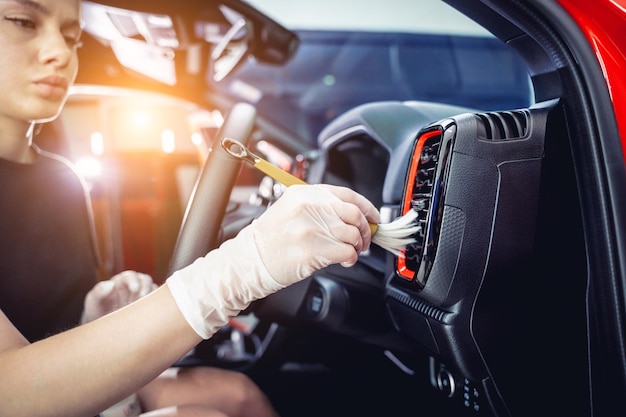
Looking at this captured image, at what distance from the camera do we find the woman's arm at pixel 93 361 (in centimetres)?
64

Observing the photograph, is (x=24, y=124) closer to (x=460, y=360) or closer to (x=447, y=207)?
(x=447, y=207)

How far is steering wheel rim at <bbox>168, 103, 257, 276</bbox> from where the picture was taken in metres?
0.94

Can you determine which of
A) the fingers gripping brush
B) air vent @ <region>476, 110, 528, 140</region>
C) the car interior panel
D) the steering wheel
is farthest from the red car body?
the steering wheel

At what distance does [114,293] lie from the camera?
1.10 metres

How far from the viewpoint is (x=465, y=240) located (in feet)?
2.57

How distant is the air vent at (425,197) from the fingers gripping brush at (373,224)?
0.03 meters

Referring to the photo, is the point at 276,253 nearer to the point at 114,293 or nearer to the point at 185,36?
the point at 114,293

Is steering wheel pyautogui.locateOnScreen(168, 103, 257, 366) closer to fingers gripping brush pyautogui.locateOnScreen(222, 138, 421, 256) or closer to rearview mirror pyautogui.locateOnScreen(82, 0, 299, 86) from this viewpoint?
fingers gripping brush pyautogui.locateOnScreen(222, 138, 421, 256)

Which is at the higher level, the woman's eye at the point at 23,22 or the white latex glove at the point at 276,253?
the woman's eye at the point at 23,22

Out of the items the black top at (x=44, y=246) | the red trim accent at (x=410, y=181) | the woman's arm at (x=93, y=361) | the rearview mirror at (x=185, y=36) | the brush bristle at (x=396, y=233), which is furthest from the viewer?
the rearview mirror at (x=185, y=36)

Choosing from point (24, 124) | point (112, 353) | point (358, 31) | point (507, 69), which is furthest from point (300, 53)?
point (112, 353)

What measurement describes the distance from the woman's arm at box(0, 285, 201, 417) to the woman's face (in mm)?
→ 499

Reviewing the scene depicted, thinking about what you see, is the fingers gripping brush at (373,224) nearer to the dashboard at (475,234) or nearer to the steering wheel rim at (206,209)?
the dashboard at (475,234)

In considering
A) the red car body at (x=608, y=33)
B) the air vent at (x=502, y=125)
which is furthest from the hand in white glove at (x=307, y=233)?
the red car body at (x=608, y=33)
